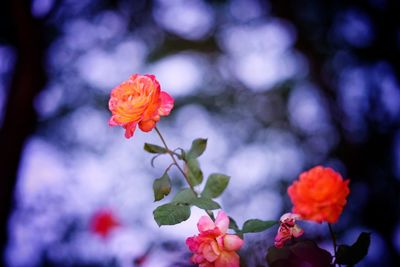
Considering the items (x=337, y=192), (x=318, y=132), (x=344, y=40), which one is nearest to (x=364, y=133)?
(x=318, y=132)

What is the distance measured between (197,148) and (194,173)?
36 millimetres

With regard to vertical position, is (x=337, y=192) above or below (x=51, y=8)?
above

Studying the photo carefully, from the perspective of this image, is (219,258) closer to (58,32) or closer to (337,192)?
(337,192)

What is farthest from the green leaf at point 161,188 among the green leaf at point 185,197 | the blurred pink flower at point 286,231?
the blurred pink flower at point 286,231

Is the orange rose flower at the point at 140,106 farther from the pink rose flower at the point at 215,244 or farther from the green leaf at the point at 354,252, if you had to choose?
the green leaf at the point at 354,252

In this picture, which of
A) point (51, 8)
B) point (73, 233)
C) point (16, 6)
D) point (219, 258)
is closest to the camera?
point (219, 258)

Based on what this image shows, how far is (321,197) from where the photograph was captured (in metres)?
0.54

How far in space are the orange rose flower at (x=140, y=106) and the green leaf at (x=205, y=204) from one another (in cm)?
12

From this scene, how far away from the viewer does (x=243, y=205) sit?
3402 millimetres

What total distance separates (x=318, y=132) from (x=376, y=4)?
3.66 ft

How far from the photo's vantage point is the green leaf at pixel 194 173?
0.58 meters

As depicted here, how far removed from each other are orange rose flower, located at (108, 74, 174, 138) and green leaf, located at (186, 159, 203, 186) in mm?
78

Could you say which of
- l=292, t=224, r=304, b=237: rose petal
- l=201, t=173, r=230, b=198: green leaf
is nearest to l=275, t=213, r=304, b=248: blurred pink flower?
l=292, t=224, r=304, b=237: rose petal

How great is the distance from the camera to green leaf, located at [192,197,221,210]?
1.69ft
